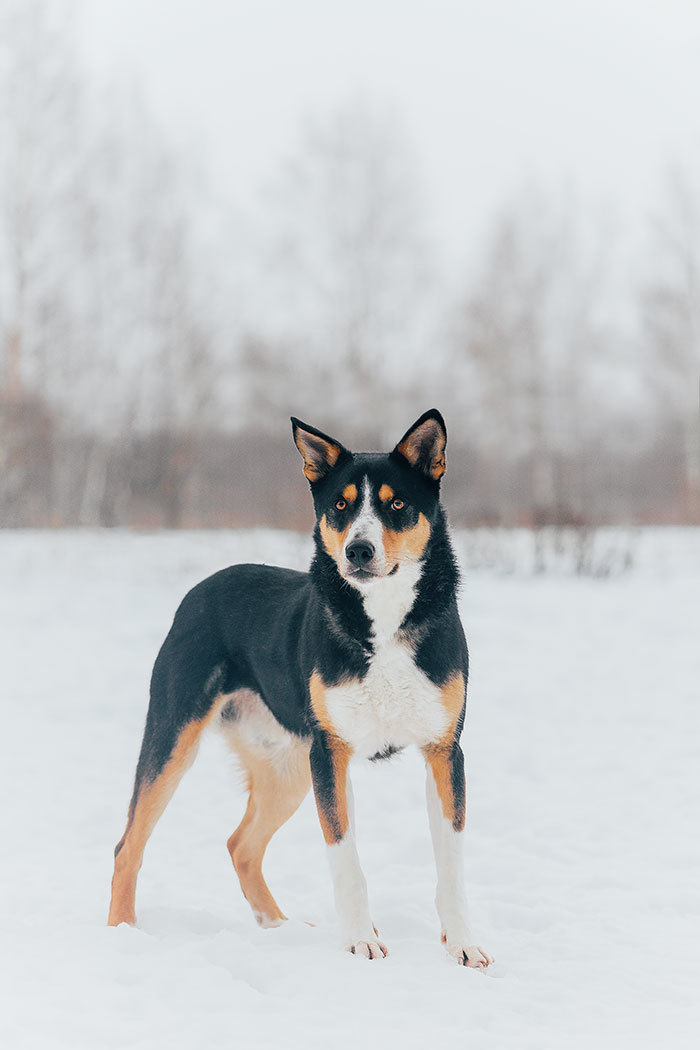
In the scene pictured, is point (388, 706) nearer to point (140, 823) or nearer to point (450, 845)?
point (450, 845)

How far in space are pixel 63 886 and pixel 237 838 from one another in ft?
2.79

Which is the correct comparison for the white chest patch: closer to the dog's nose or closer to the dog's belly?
the dog's belly

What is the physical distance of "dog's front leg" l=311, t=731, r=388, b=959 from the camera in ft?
9.86

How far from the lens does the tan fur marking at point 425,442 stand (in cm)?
319

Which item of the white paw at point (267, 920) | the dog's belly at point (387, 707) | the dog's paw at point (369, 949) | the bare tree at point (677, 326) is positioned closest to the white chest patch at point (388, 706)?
the dog's belly at point (387, 707)

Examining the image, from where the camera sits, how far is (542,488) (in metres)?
22.8

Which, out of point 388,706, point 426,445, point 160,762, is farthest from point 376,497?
point 160,762

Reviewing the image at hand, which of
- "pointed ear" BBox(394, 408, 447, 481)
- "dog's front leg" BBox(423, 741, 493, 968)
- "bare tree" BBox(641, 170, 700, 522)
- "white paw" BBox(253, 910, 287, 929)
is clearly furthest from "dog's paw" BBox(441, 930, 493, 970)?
"bare tree" BBox(641, 170, 700, 522)

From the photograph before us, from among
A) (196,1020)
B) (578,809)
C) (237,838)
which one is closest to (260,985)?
(196,1020)

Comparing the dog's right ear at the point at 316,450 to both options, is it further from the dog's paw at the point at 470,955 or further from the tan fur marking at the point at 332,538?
the dog's paw at the point at 470,955

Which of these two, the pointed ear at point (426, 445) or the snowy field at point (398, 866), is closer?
the snowy field at point (398, 866)

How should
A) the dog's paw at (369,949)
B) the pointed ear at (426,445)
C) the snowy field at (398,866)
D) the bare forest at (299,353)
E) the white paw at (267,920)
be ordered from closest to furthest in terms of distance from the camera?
the snowy field at (398,866) → the dog's paw at (369,949) → the pointed ear at (426,445) → the white paw at (267,920) → the bare forest at (299,353)

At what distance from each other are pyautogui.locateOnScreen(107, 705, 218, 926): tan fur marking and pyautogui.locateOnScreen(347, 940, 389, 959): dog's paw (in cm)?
90

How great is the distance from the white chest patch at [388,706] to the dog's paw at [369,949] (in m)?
0.59
